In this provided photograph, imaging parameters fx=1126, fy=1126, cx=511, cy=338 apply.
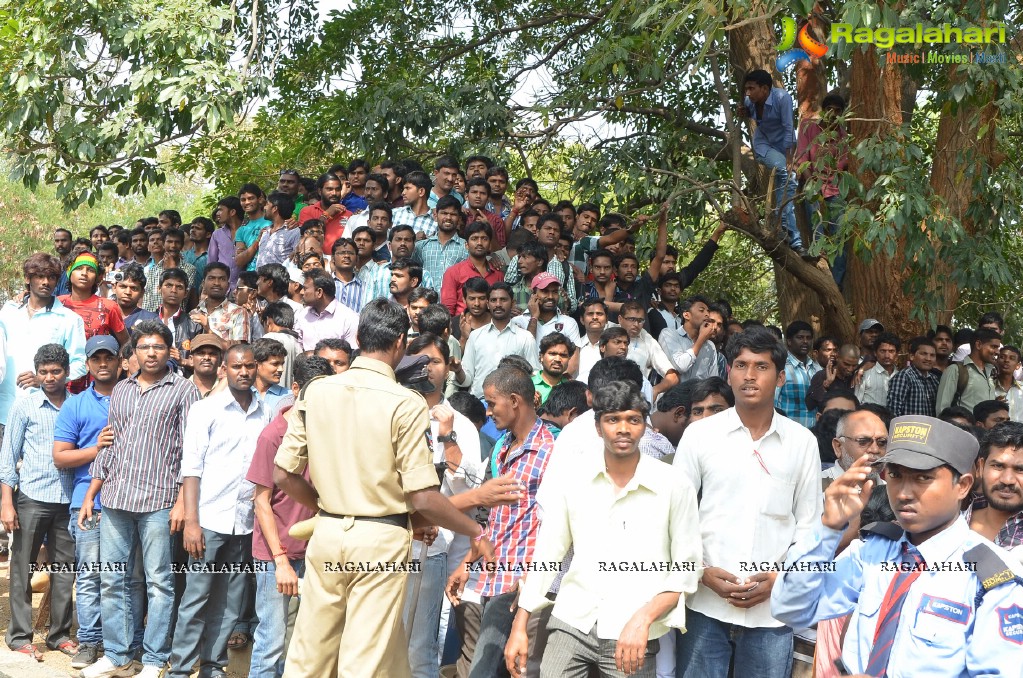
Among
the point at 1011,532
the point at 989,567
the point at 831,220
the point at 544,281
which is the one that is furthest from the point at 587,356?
the point at 989,567

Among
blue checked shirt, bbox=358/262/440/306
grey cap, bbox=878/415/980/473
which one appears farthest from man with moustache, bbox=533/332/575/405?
grey cap, bbox=878/415/980/473

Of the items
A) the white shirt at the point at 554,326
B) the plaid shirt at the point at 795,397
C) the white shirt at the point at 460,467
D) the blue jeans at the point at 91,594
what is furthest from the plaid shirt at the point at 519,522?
the plaid shirt at the point at 795,397

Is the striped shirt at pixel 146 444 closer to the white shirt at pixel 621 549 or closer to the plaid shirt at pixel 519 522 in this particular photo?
the plaid shirt at pixel 519 522

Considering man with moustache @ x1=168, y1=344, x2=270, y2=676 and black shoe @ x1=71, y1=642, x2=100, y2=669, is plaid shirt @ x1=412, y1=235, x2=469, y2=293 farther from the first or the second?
black shoe @ x1=71, y1=642, x2=100, y2=669

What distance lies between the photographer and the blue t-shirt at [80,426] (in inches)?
282

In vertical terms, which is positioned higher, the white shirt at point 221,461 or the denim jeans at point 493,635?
the white shirt at point 221,461

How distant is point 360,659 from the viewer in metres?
4.51

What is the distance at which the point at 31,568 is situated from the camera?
7.27 meters

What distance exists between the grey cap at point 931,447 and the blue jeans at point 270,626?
3.71 m

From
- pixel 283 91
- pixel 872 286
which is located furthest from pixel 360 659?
pixel 283 91

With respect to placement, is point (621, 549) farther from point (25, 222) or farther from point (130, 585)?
point (25, 222)

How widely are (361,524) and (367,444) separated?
1.09 feet

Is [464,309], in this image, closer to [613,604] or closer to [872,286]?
[872,286]

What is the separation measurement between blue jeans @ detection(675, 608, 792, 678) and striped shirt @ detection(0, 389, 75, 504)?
452 centimetres
